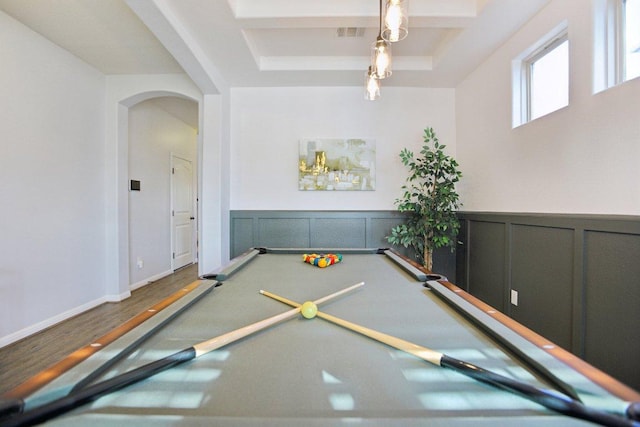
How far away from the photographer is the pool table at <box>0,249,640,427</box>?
56cm

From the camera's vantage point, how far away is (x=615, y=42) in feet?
5.65

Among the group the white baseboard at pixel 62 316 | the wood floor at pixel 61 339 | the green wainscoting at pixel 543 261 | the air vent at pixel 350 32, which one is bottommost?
the wood floor at pixel 61 339

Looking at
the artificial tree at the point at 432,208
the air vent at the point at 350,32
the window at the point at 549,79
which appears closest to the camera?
the window at the point at 549,79

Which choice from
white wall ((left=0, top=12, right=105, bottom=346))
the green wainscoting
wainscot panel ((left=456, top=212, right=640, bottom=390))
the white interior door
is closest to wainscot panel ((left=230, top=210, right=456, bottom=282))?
the green wainscoting

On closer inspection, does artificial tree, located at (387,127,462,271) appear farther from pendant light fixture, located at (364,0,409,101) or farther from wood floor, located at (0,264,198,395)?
wood floor, located at (0,264,198,395)

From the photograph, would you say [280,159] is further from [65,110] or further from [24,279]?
[24,279]

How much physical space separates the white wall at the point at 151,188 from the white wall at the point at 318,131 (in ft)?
4.80

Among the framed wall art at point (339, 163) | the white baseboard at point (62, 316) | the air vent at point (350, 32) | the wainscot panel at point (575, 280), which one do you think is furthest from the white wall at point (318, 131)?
the white baseboard at point (62, 316)

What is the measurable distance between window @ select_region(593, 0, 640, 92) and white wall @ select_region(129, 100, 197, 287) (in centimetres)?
457

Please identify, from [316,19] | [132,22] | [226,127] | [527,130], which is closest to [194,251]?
[226,127]

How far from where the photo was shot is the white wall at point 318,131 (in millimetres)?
3555

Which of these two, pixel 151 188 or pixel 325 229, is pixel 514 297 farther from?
pixel 151 188

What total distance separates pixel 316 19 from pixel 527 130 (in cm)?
186

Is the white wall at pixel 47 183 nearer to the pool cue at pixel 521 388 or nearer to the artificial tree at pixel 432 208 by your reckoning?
the pool cue at pixel 521 388
